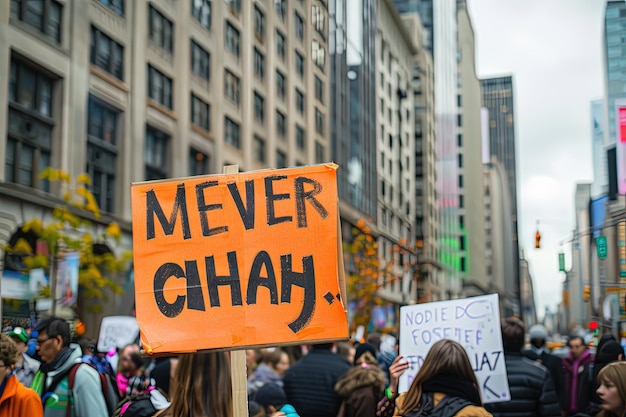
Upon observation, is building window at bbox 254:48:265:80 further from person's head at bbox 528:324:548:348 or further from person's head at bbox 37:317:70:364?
person's head at bbox 37:317:70:364

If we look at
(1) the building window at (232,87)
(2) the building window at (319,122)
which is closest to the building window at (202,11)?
(1) the building window at (232,87)

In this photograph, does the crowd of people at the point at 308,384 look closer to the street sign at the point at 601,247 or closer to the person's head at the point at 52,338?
the person's head at the point at 52,338

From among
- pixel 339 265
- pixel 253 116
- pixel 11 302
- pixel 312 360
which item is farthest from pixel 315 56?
pixel 339 265

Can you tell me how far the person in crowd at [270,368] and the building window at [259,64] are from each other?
2926 centimetres

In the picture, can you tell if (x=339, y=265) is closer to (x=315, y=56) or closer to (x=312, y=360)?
(x=312, y=360)

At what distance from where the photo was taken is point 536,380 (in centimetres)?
670

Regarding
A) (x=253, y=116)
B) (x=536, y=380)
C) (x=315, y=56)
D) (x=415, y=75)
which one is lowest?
(x=536, y=380)

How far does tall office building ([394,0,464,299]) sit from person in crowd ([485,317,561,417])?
91210mm

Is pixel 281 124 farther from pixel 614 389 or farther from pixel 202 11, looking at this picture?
pixel 614 389

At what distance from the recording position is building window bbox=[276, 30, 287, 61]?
41825mm

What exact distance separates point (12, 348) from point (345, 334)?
2.04 m

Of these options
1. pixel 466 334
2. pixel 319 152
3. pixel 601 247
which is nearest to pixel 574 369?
pixel 601 247

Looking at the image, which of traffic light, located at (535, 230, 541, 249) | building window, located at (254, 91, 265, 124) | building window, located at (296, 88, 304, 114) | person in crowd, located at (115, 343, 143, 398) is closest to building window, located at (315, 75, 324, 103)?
building window, located at (296, 88, 304, 114)

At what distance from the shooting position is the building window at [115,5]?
28297 millimetres
